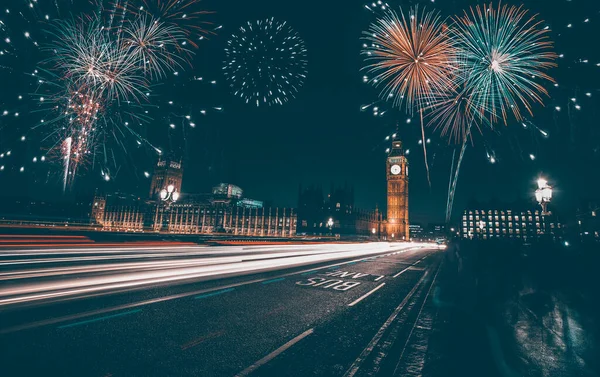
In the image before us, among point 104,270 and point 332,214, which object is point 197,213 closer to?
point 332,214

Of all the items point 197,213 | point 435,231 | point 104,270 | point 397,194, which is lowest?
point 435,231

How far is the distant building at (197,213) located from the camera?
109250 mm

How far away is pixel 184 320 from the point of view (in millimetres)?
5758

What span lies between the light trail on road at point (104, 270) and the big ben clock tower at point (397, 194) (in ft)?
343

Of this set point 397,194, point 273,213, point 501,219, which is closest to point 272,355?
point 273,213

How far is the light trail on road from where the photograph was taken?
6.43 metres

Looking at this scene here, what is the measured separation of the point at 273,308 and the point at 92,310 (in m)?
3.83

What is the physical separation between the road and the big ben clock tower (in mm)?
105922

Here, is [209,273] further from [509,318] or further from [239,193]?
[239,193]

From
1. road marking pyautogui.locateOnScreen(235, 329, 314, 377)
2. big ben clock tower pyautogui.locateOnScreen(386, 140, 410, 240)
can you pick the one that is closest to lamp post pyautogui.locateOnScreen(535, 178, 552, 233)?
road marking pyautogui.locateOnScreen(235, 329, 314, 377)

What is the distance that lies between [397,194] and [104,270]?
113 meters

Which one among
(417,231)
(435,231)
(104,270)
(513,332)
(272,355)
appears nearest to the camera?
(272,355)

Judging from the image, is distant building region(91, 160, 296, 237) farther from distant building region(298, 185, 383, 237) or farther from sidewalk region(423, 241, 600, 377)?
sidewalk region(423, 241, 600, 377)

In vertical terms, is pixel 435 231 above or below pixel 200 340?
below
